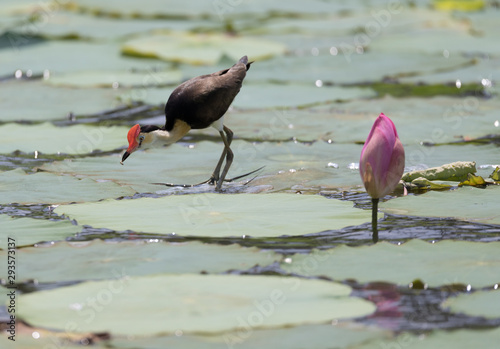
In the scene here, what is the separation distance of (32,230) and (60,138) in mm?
2107

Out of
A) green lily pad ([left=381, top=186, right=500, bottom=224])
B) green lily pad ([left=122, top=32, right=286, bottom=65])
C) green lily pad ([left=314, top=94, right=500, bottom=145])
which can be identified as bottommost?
green lily pad ([left=381, top=186, right=500, bottom=224])

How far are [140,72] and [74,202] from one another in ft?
14.3

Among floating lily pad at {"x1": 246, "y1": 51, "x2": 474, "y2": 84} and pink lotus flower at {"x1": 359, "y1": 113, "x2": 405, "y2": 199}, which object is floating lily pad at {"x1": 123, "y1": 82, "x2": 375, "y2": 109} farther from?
pink lotus flower at {"x1": 359, "y1": 113, "x2": 405, "y2": 199}

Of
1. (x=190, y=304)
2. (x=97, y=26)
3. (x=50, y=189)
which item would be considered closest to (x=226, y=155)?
(x=50, y=189)

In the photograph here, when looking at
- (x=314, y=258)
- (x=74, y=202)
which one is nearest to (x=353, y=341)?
(x=314, y=258)

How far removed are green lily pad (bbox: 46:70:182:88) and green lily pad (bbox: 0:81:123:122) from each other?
165mm

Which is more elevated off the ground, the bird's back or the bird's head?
the bird's back

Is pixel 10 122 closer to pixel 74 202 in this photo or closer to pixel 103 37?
pixel 74 202

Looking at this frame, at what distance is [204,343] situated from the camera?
2295mm

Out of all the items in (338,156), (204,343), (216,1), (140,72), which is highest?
(216,1)

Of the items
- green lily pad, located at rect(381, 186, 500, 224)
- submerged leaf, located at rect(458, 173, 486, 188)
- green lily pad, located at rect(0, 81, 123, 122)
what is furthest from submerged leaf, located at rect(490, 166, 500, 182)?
green lily pad, located at rect(0, 81, 123, 122)

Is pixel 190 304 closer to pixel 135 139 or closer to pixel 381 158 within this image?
pixel 381 158

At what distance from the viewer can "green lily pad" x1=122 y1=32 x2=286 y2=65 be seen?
8.58 metres

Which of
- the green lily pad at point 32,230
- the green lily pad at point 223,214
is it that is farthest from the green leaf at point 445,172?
the green lily pad at point 32,230
